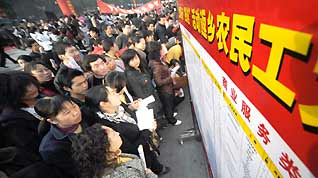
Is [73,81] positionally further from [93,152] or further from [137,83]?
[93,152]

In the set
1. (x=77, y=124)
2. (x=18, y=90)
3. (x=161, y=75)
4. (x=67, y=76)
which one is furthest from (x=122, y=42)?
(x=77, y=124)

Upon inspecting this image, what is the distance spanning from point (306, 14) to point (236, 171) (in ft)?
2.58

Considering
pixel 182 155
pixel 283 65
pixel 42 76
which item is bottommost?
pixel 182 155

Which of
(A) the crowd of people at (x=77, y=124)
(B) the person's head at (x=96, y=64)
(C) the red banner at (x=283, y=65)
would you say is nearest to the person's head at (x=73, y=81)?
(A) the crowd of people at (x=77, y=124)

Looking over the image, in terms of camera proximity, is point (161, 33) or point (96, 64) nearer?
point (96, 64)

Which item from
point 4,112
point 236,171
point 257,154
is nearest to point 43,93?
point 4,112

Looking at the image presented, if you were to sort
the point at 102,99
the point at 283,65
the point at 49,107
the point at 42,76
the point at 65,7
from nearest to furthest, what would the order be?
the point at 283,65, the point at 49,107, the point at 102,99, the point at 42,76, the point at 65,7

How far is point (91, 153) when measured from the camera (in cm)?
125

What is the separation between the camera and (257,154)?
688 millimetres

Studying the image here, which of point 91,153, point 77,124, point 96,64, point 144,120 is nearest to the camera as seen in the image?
point 91,153

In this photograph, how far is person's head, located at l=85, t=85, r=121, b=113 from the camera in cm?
175

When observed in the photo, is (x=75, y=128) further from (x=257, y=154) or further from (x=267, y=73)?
(x=267, y=73)

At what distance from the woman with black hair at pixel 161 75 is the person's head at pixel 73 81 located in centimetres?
112

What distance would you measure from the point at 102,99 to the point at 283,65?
4.83 ft
